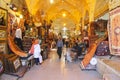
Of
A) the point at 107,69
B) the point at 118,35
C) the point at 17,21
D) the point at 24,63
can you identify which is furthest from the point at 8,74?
the point at 17,21

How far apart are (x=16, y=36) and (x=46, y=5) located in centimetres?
1059

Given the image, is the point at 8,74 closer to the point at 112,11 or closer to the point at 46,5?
the point at 112,11

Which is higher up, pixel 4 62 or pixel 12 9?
pixel 12 9

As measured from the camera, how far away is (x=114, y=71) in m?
5.26

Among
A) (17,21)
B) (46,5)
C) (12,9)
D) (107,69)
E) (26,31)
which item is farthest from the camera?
(46,5)

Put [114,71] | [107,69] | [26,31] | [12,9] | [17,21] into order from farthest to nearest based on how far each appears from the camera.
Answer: [26,31] < [17,21] < [12,9] < [107,69] < [114,71]

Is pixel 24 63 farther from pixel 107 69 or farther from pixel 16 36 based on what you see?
pixel 107 69

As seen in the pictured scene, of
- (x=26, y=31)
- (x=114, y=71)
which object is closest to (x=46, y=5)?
(x=26, y=31)

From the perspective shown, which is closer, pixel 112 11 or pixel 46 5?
pixel 112 11

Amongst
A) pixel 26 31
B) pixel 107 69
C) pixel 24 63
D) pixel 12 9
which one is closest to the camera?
pixel 107 69

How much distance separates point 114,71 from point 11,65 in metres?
3.04

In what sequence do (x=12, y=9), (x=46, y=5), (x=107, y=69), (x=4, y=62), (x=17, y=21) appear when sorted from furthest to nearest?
(x=46, y=5)
(x=17, y=21)
(x=12, y=9)
(x=4, y=62)
(x=107, y=69)

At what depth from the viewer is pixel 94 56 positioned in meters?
8.24

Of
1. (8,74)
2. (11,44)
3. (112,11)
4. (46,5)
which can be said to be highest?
(46,5)
